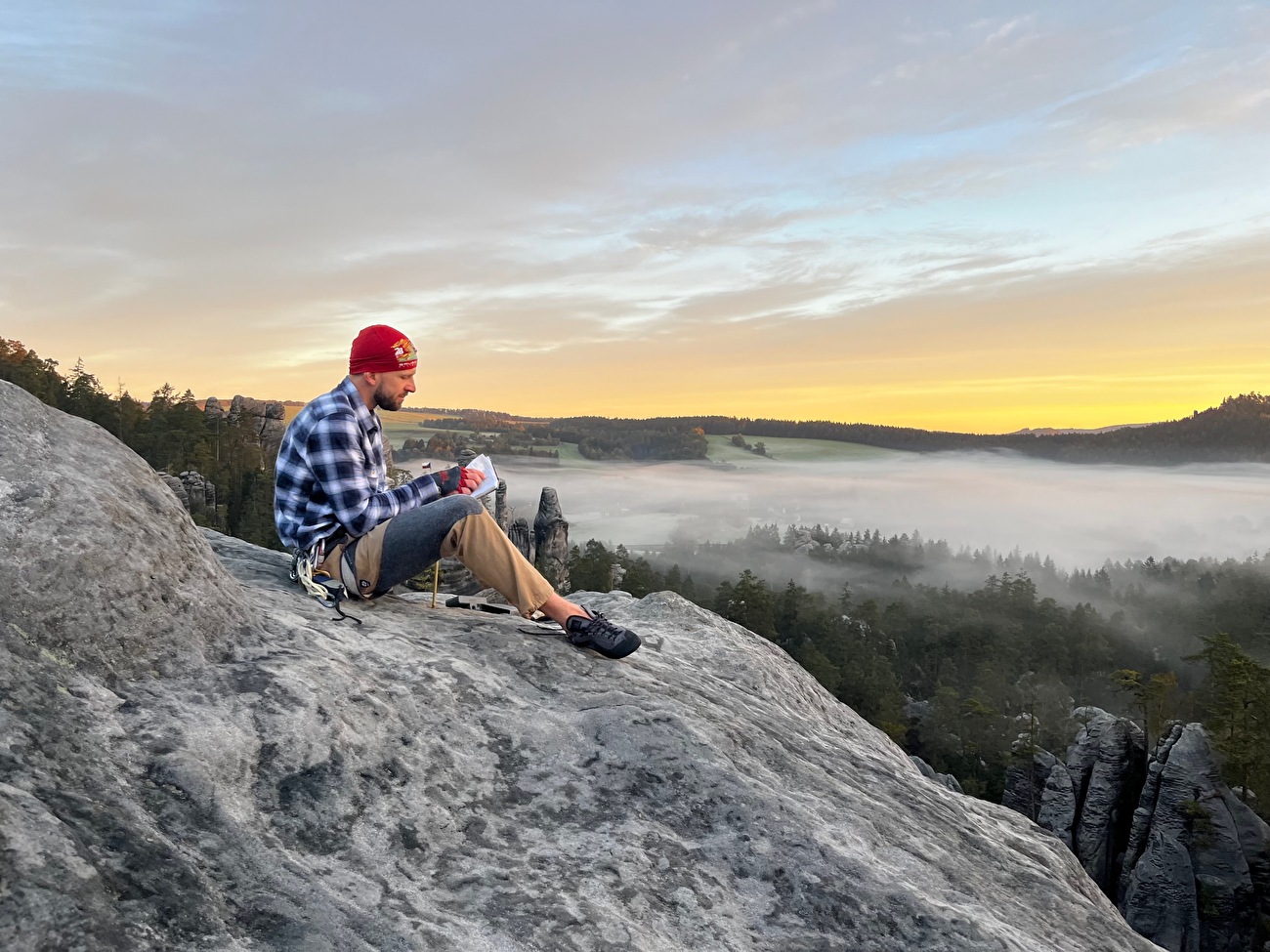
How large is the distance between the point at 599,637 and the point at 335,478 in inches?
110

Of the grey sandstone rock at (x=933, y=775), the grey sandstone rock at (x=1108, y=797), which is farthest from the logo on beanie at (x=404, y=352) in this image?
the grey sandstone rock at (x=1108, y=797)

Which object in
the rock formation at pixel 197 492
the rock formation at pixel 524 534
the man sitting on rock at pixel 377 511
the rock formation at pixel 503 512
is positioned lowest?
the rock formation at pixel 524 534

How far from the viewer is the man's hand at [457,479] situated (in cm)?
782

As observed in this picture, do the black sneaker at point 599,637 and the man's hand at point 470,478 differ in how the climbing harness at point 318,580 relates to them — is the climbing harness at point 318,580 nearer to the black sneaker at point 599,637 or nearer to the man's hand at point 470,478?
the man's hand at point 470,478

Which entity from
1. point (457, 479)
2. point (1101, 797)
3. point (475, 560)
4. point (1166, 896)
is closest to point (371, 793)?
point (475, 560)

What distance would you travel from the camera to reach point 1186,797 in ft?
159

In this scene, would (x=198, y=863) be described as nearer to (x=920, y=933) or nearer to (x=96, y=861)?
(x=96, y=861)

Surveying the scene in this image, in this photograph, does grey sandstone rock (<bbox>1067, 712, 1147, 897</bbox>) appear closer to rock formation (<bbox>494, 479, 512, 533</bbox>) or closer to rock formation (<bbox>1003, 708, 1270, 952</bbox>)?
rock formation (<bbox>1003, 708, 1270, 952</bbox>)

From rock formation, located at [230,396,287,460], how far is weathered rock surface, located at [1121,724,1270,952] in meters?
93.7

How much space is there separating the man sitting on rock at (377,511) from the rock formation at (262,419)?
9991 cm

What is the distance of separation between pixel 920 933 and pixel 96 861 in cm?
460

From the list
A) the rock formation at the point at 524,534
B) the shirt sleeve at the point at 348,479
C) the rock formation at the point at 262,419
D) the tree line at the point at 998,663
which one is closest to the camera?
the shirt sleeve at the point at 348,479

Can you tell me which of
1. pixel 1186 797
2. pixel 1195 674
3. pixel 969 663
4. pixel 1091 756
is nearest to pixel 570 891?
pixel 1186 797

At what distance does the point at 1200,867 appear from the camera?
47562 millimetres
